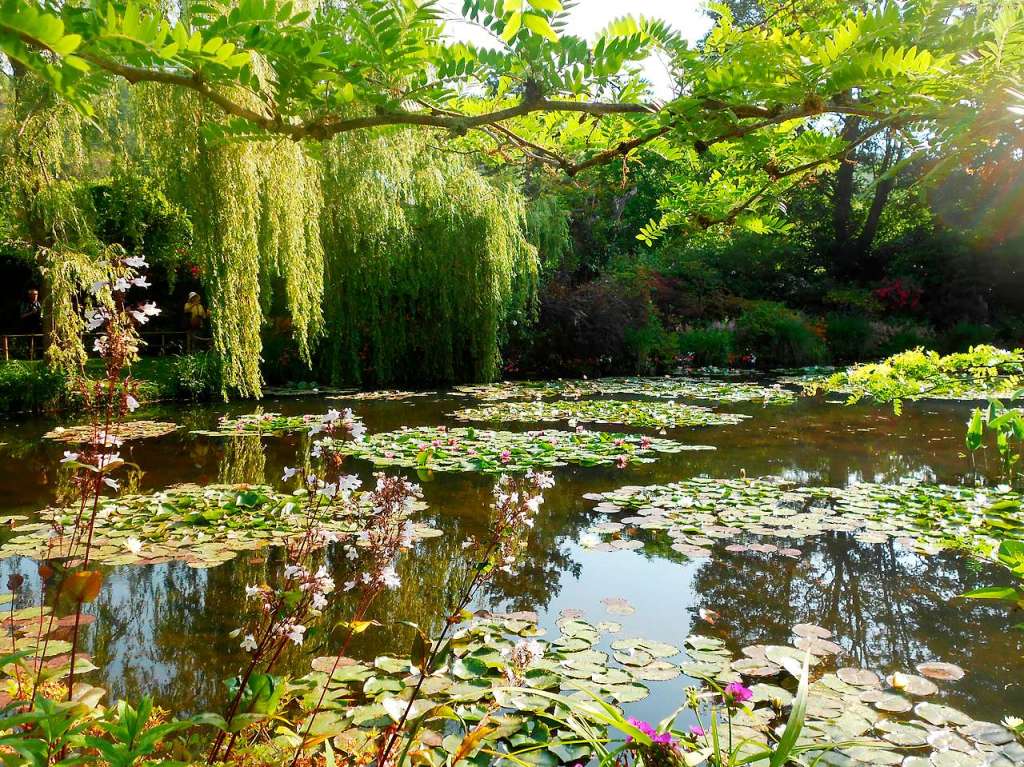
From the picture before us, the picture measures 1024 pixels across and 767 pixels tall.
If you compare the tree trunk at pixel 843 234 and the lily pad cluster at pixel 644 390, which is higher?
the tree trunk at pixel 843 234

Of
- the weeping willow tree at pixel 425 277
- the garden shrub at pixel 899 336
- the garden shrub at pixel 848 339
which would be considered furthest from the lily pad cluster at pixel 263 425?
the garden shrub at pixel 899 336

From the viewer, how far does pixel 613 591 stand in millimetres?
3564

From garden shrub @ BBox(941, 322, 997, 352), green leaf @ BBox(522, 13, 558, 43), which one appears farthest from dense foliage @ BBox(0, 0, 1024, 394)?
garden shrub @ BBox(941, 322, 997, 352)

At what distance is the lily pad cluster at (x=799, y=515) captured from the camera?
4137 millimetres

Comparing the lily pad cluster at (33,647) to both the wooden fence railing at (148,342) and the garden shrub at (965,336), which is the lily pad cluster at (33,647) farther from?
the garden shrub at (965,336)

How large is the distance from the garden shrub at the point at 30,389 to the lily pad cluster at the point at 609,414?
539cm

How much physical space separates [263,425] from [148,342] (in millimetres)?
5962

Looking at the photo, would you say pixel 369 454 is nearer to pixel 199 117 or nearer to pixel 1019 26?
pixel 199 117

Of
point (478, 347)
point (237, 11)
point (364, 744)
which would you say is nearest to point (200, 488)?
point (364, 744)

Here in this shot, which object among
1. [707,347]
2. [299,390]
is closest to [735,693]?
[299,390]

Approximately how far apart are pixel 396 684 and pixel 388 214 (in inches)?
→ 362

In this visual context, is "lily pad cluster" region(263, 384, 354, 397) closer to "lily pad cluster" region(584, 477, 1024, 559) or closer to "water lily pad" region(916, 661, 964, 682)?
"lily pad cluster" region(584, 477, 1024, 559)

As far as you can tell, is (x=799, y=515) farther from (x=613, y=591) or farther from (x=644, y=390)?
(x=644, y=390)

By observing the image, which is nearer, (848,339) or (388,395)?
(388,395)
